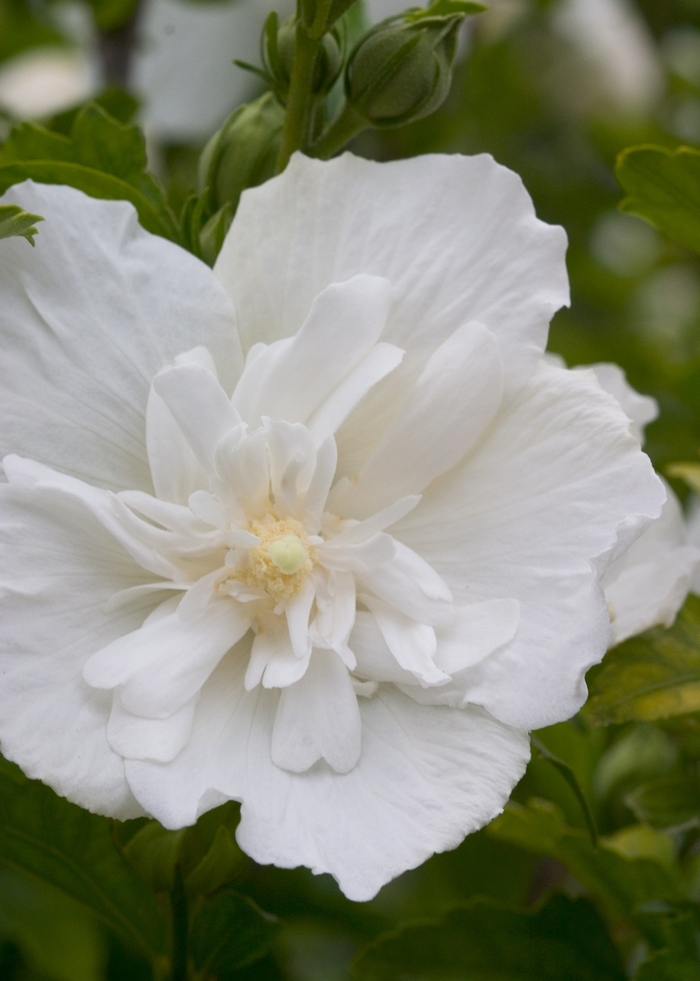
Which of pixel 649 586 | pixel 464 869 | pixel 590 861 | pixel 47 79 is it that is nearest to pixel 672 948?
pixel 590 861

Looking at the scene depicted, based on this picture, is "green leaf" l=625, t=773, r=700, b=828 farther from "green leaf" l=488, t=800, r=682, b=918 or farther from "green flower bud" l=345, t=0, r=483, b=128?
"green flower bud" l=345, t=0, r=483, b=128

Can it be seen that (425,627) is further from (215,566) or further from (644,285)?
(644,285)

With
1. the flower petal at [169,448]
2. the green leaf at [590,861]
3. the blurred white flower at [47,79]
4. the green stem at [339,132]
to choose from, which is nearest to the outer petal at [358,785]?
the flower petal at [169,448]

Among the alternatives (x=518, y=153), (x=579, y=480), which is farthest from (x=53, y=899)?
(x=518, y=153)

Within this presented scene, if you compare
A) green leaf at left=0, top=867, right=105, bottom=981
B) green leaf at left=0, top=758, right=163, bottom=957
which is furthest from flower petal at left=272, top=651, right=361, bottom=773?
green leaf at left=0, top=867, right=105, bottom=981

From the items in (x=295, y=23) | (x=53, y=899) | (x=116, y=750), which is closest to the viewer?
(x=116, y=750)

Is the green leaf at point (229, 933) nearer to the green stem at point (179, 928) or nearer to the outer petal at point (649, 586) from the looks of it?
the green stem at point (179, 928)

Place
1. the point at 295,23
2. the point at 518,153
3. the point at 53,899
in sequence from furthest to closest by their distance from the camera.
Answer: the point at 518,153
the point at 53,899
the point at 295,23
